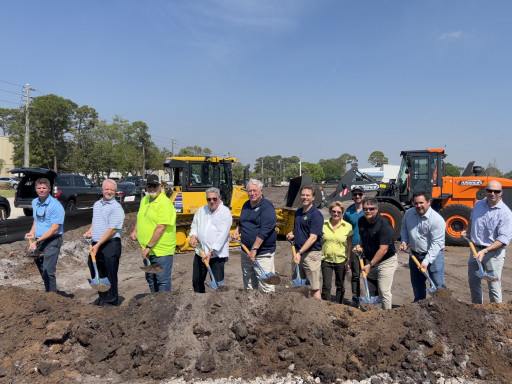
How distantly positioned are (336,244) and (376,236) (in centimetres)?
52

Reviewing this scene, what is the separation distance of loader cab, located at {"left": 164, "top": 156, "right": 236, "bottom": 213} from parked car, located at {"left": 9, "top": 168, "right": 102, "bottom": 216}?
19.6ft

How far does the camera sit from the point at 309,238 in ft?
13.8

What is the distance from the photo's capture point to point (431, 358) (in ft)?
10.6

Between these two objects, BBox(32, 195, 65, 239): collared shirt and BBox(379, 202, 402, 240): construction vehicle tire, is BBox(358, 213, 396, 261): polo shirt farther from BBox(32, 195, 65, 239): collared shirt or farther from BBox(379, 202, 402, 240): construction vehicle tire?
BBox(379, 202, 402, 240): construction vehicle tire

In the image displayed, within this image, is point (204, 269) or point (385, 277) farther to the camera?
point (204, 269)

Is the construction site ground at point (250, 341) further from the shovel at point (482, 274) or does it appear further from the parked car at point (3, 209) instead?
the parked car at point (3, 209)

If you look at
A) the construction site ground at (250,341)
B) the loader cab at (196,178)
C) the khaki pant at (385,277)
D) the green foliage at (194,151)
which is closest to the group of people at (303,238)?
the khaki pant at (385,277)

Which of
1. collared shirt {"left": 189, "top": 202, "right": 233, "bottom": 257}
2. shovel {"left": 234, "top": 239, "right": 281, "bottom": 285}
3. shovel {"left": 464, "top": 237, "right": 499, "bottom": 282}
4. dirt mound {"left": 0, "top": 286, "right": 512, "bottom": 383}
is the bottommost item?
dirt mound {"left": 0, "top": 286, "right": 512, "bottom": 383}

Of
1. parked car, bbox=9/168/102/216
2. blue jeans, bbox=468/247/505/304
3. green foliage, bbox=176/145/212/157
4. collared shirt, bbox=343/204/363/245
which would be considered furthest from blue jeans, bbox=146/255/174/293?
green foliage, bbox=176/145/212/157

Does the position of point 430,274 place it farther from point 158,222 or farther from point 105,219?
point 105,219

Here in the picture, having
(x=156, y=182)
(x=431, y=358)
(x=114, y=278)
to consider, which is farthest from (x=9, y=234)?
(x=431, y=358)

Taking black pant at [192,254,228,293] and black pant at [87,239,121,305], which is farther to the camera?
black pant at [87,239,121,305]

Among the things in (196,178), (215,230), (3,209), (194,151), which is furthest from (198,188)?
(194,151)

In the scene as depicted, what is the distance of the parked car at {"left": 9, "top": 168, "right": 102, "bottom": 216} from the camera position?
512 inches
